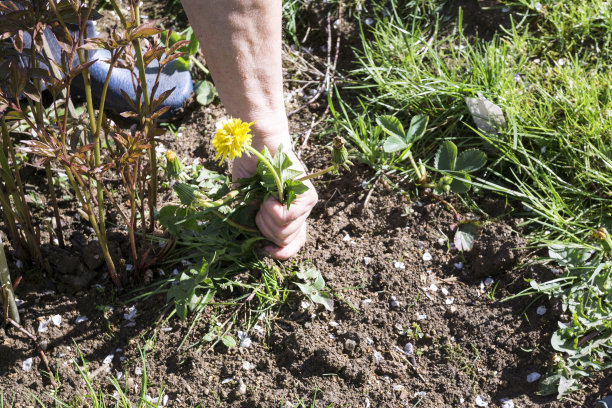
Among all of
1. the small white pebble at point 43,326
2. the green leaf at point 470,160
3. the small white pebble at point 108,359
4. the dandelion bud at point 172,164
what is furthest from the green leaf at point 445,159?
the small white pebble at point 43,326

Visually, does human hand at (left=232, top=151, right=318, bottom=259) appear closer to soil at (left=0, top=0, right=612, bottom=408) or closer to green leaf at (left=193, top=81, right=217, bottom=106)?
soil at (left=0, top=0, right=612, bottom=408)

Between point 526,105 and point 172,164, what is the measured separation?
1.16 m

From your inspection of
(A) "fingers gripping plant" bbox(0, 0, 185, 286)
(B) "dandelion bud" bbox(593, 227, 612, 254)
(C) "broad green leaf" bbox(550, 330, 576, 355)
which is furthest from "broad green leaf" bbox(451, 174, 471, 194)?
(A) "fingers gripping plant" bbox(0, 0, 185, 286)

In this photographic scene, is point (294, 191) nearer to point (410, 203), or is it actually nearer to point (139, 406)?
point (410, 203)

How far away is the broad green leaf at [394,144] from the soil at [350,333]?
0.64ft

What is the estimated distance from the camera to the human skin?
154 centimetres

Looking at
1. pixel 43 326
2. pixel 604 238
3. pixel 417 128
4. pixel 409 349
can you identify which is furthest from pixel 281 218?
pixel 604 238

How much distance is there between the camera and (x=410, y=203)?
6.49 ft

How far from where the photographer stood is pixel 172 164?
1.59 m

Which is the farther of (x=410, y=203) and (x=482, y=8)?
(x=482, y=8)

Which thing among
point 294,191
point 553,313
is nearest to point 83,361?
point 294,191

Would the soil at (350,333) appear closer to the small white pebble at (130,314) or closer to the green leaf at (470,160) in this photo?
the small white pebble at (130,314)

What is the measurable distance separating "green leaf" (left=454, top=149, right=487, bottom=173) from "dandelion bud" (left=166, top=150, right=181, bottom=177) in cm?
86

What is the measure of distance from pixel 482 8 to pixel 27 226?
1.80 metres
